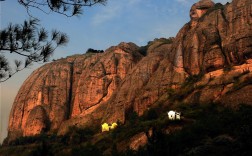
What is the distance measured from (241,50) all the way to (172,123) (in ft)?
45.5

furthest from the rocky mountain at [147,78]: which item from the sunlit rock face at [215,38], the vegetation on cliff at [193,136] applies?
the vegetation on cliff at [193,136]

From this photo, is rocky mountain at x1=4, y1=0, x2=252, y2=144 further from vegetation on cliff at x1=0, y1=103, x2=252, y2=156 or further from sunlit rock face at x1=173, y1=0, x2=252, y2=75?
vegetation on cliff at x1=0, y1=103, x2=252, y2=156

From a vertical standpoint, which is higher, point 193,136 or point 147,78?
point 147,78

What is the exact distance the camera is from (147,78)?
5100cm

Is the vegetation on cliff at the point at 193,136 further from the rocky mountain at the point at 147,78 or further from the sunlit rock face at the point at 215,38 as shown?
the sunlit rock face at the point at 215,38

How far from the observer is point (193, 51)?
4634cm

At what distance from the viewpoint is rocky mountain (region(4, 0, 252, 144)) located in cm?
4000

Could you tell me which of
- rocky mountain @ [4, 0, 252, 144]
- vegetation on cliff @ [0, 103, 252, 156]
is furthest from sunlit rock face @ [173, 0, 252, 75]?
vegetation on cliff @ [0, 103, 252, 156]

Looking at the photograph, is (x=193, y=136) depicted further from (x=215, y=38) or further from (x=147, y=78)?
(x=147, y=78)

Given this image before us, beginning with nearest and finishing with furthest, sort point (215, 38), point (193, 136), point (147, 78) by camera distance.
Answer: point (193, 136) < point (215, 38) < point (147, 78)

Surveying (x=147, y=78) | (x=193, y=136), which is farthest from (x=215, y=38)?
(x=193, y=136)

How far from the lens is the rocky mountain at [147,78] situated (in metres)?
40.0

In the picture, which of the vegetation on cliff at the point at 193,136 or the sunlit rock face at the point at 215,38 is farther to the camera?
the sunlit rock face at the point at 215,38

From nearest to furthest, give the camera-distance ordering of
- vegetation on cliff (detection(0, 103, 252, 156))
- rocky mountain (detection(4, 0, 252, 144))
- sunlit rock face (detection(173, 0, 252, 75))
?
vegetation on cliff (detection(0, 103, 252, 156)) < rocky mountain (detection(4, 0, 252, 144)) < sunlit rock face (detection(173, 0, 252, 75))
